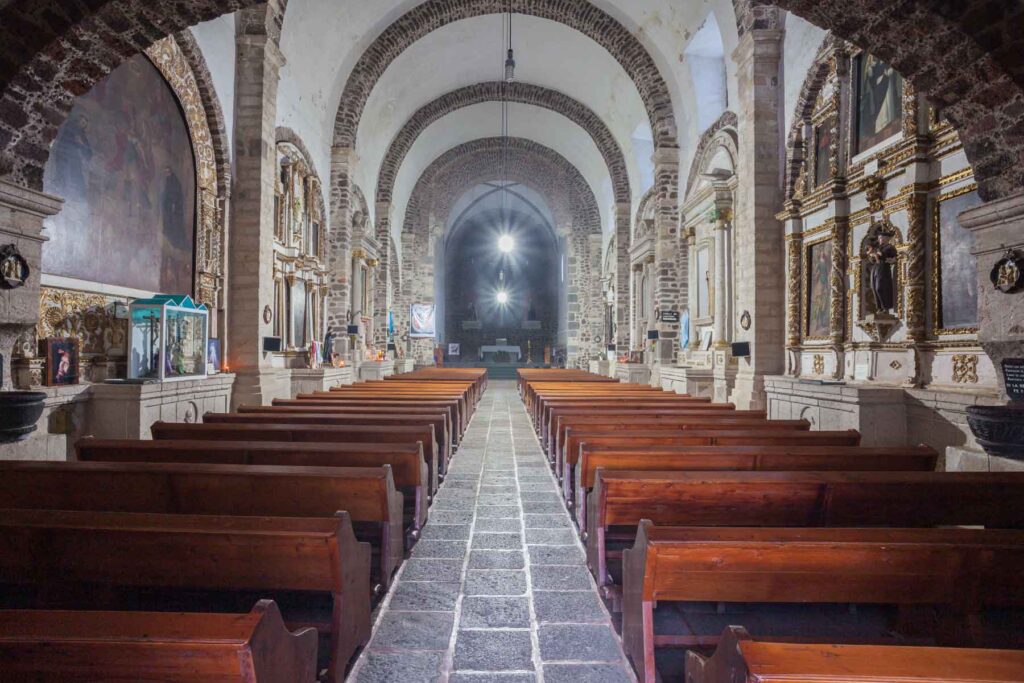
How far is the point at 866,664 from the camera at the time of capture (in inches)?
47.5

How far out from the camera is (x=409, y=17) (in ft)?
40.2

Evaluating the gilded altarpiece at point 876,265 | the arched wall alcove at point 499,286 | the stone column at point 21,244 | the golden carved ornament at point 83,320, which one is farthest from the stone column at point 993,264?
the arched wall alcove at point 499,286

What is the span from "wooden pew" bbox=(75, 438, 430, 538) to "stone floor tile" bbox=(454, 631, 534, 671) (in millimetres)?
1108

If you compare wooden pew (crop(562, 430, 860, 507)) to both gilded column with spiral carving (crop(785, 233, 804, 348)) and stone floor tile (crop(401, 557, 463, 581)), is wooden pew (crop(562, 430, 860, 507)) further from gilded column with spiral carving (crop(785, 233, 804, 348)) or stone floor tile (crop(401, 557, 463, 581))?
gilded column with spiral carving (crop(785, 233, 804, 348))

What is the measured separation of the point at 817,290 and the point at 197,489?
7.47 metres

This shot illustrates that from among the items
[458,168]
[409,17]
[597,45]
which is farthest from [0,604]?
[458,168]

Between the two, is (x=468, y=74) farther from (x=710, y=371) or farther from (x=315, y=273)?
→ (x=710, y=371)

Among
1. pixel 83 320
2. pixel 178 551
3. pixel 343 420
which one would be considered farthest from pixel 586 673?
pixel 83 320

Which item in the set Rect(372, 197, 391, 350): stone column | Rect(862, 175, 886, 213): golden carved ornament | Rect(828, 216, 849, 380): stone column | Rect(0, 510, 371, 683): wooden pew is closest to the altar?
Rect(372, 197, 391, 350): stone column

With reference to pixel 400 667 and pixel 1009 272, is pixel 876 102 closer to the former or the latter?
pixel 1009 272

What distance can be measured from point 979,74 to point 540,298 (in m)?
29.2

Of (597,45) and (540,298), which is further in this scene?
(540,298)

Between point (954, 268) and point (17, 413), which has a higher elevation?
point (954, 268)

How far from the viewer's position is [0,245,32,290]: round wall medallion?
3.87 meters
